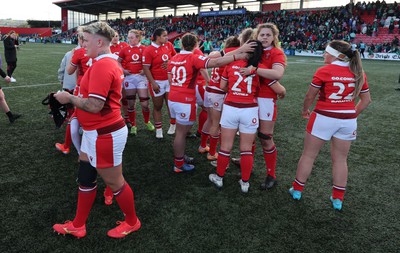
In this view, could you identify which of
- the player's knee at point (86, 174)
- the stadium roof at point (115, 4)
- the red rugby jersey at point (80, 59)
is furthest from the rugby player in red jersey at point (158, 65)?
the stadium roof at point (115, 4)

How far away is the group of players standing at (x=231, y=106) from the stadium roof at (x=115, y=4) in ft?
148

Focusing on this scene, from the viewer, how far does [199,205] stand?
3.48 metres

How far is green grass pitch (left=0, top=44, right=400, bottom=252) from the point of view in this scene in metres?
2.82

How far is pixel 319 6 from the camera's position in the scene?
38.2 meters

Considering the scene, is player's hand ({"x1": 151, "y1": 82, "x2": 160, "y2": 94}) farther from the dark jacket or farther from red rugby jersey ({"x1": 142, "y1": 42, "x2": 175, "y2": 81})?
the dark jacket

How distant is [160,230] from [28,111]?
5973mm

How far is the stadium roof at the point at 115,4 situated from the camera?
48.0m

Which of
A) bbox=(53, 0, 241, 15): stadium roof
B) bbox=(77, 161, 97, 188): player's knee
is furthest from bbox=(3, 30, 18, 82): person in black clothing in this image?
bbox=(53, 0, 241, 15): stadium roof

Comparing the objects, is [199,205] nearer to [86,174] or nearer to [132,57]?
[86,174]

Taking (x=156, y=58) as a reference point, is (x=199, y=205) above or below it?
below

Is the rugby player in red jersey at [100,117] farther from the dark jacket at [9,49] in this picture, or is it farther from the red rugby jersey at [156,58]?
the dark jacket at [9,49]

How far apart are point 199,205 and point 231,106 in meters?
1.25

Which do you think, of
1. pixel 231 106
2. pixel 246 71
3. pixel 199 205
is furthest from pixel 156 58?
pixel 199 205

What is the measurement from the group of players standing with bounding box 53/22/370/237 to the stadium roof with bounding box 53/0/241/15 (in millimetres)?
44972
